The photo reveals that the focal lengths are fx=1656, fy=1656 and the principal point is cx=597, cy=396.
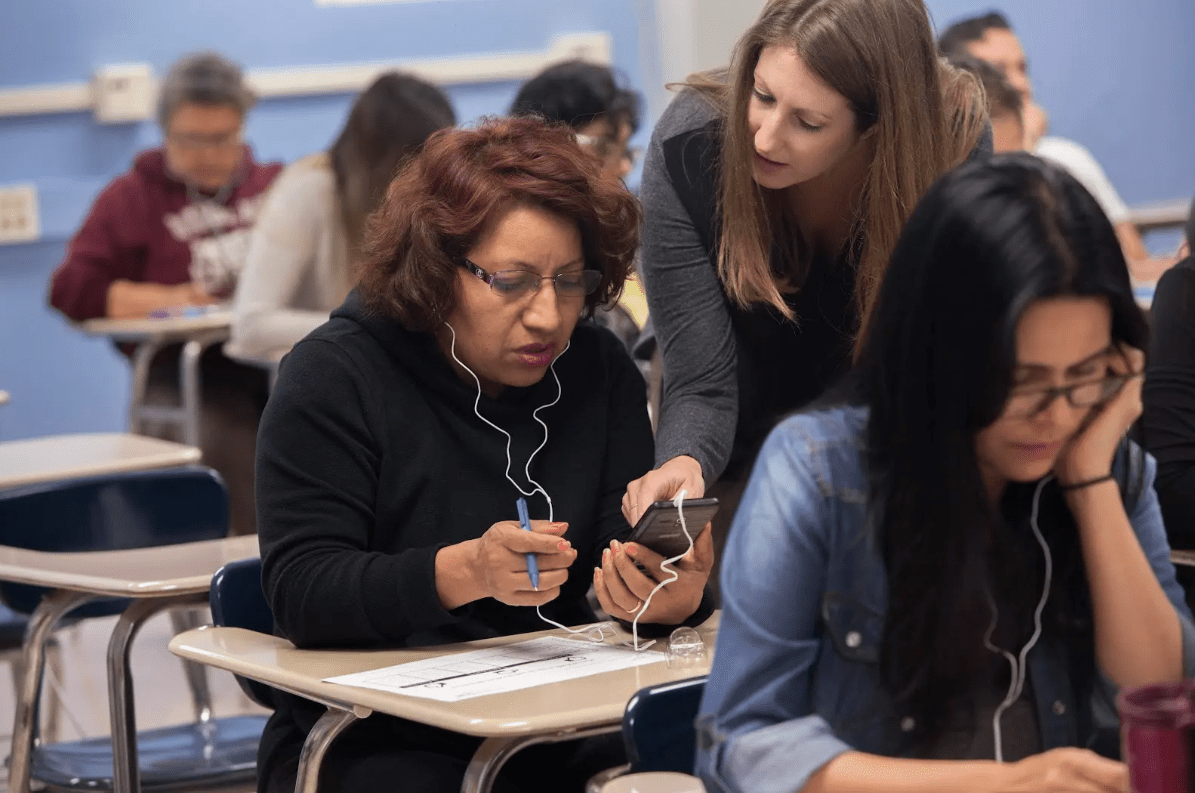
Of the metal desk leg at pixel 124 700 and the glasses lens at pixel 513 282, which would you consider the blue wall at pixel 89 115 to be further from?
the glasses lens at pixel 513 282

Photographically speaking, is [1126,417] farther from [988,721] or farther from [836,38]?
[836,38]

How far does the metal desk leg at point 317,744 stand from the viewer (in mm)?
1856

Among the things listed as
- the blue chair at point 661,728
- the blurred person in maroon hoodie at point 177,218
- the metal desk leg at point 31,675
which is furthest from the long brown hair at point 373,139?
the blue chair at point 661,728

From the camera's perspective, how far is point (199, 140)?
580 cm

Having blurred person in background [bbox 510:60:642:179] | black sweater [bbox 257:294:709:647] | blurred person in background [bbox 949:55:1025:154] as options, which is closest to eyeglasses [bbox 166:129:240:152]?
blurred person in background [bbox 510:60:642:179]

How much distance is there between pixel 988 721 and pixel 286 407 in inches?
38.7

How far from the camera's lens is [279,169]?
6.18m

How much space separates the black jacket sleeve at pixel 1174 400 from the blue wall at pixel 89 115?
185 inches

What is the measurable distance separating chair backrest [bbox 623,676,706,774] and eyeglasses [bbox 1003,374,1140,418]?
47 centimetres

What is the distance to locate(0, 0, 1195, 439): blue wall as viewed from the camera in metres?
6.53

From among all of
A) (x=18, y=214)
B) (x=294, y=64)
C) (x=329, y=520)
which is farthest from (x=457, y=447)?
(x=294, y=64)

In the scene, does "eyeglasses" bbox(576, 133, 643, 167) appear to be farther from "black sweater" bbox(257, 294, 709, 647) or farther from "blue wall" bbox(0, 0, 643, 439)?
"blue wall" bbox(0, 0, 643, 439)

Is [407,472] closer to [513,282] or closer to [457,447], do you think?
[457,447]

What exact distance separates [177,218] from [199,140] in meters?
0.28
